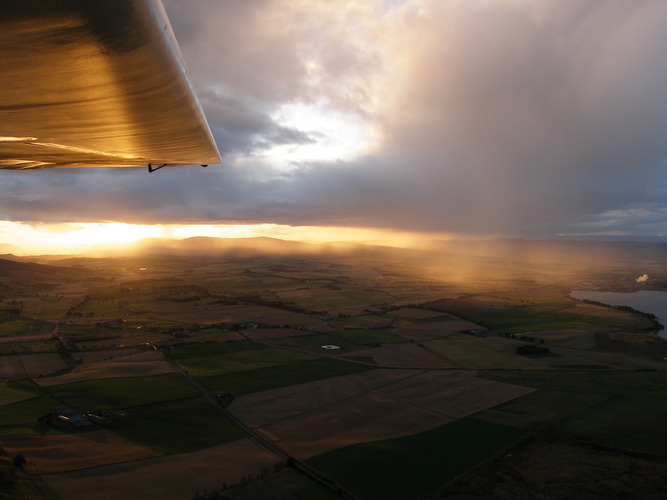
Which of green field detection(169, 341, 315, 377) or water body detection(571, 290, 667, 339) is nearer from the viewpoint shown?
green field detection(169, 341, 315, 377)

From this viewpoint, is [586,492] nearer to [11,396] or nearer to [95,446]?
[95,446]

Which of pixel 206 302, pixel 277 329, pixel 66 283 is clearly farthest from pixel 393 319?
pixel 66 283

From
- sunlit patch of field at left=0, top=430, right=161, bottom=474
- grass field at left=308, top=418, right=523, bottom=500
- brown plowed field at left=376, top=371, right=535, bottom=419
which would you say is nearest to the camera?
grass field at left=308, top=418, right=523, bottom=500

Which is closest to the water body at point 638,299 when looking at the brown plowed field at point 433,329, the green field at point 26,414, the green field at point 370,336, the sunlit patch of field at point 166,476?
the brown plowed field at point 433,329

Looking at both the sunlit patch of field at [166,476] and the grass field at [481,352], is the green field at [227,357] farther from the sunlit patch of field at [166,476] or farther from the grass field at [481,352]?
the sunlit patch of field at [166,476]

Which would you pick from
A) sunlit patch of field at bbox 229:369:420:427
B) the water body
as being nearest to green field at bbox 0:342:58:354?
sunlit patch of field at bbox 229:369:420:427

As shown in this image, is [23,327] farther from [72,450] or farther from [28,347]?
[72,450]

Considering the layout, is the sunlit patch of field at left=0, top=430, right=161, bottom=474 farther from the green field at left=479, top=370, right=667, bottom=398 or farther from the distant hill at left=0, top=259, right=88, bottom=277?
the distant hill at left=0, top=259, right=88, bottom=277
